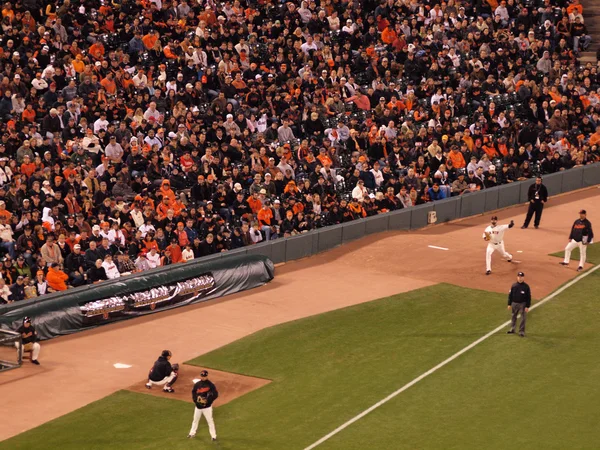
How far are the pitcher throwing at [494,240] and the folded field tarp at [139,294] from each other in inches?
223

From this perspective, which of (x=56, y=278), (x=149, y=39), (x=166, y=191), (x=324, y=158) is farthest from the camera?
(x=149, y=39)

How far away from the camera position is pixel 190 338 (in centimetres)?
2666

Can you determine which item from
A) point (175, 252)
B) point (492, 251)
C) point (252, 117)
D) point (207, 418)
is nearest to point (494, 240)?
point (492, 251)

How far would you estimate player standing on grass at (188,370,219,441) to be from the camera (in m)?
21.0

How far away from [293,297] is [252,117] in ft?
25.2

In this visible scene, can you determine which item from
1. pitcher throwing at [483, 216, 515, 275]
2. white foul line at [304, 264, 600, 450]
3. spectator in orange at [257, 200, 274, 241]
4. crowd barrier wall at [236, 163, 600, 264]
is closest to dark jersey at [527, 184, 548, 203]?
crowd barrier wall at [236, 163, 600, 264]

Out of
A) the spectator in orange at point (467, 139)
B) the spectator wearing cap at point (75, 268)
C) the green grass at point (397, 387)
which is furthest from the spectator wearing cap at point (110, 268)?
the spectator in orange at point (467, 139)

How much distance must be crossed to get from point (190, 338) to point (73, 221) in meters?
4.16

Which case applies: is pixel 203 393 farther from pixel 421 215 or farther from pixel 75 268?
pixel 421 215

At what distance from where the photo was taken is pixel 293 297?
2956cm

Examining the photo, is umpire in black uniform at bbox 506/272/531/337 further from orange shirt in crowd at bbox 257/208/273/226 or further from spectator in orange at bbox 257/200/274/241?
orange shirt in crowd at bbox 257/208/273/226

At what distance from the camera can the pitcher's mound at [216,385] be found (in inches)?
931

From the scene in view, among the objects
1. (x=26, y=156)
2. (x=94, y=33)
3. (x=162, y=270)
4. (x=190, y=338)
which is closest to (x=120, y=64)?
(x=94, y=33)

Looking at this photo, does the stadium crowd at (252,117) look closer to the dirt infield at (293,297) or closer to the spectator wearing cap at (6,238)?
the spectator wearing cap at (6,238)
